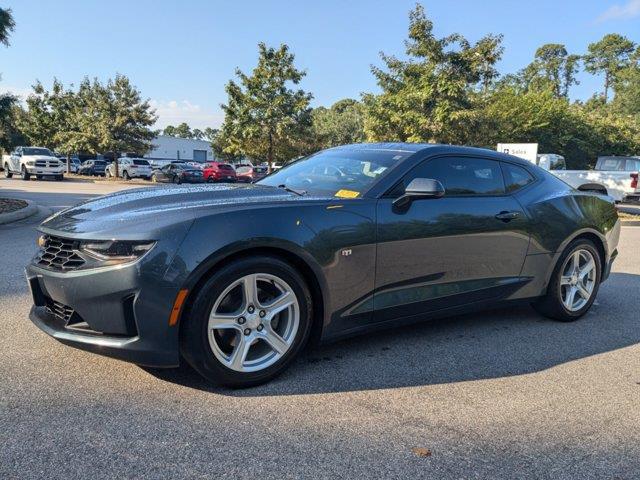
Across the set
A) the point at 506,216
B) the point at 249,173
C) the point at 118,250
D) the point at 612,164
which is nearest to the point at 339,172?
the point at 506,216

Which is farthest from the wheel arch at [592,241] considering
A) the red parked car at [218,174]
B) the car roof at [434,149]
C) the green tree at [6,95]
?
the red parked car at [218,174]

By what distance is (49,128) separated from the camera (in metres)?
38.4

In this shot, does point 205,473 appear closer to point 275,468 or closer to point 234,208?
point 275,468

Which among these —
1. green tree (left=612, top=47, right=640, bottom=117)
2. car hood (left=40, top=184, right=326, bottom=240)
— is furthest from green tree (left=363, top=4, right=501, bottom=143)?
green tree (left=612, top=47, right=640, bottom=117)

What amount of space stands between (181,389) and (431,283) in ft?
6.07

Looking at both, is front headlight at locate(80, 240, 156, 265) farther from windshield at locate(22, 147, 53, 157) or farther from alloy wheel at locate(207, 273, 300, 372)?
windshield at locate(22, 147, 53, 157)

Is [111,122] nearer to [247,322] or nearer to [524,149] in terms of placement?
[524,149]

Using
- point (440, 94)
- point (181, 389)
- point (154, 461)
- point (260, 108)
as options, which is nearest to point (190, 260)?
point (181, 389)

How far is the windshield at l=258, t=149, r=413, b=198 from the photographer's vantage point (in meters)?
3.67

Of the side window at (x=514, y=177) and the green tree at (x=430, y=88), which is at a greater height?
the green tree at (x=430, y=88)

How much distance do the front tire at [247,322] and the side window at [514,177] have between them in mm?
2176

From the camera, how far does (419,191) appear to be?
349cm

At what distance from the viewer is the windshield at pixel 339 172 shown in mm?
3674

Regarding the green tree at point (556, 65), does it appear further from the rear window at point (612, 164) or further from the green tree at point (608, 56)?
the rear window at point (612, 164)
